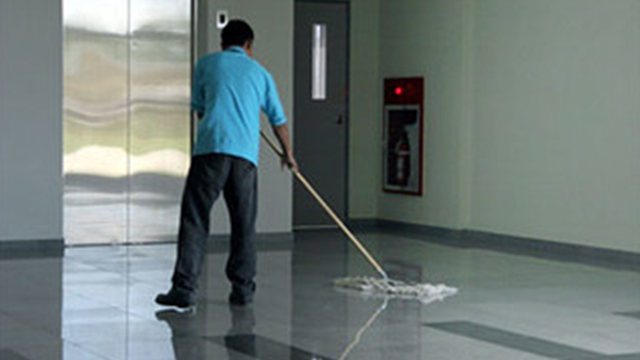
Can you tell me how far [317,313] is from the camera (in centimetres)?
781

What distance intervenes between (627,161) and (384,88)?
4044mm

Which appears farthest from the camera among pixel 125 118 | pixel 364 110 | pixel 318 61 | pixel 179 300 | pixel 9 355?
pixel 364 110

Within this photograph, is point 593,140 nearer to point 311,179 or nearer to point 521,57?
point 521,57

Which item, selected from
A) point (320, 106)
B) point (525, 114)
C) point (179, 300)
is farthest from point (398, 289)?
point (320, 106)

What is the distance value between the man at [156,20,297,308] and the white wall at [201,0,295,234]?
14.0 feet

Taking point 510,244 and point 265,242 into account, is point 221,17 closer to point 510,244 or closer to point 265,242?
point 265,242

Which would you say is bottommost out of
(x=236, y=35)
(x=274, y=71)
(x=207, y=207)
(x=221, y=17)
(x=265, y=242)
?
(x=265, y=242)

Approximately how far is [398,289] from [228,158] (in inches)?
65.4

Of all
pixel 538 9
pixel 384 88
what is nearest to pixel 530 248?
pixel 538 9

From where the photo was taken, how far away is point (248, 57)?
8.12m

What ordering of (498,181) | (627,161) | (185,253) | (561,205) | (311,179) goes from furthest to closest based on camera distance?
(311,179) → (498,181) → (561,205) → (627,161) → (185,253)

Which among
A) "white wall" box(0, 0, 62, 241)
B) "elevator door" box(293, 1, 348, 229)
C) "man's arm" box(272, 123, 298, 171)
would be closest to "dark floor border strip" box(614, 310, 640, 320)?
"man's arm" box(272, 123, 298, 171)

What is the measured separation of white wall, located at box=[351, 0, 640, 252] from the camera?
11.2 meters

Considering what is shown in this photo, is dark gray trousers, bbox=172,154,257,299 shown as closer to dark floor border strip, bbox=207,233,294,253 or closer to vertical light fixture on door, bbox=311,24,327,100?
dark floor border strip, bbox=207,233,294,253
